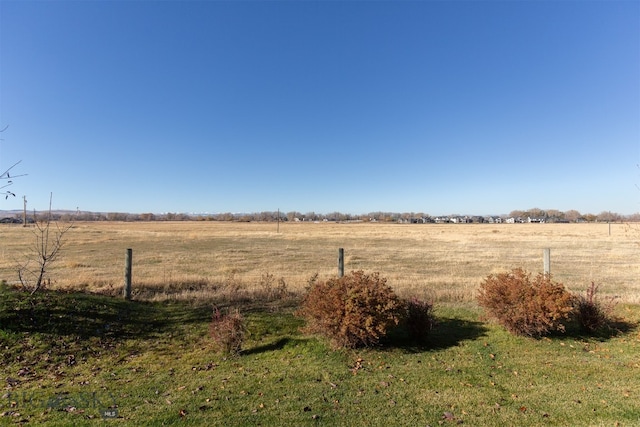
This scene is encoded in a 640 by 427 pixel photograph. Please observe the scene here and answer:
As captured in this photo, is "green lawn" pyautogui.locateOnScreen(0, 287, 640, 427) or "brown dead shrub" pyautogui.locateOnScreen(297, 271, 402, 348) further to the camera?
"brown dead shrub" pyautogui.locateOnScreen(297, 271, 402, 348)

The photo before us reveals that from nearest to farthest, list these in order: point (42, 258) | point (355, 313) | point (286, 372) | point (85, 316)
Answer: point (286, 372), point (355, 313), point (85, 316), point (42, 258)

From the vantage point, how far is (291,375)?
217 inches

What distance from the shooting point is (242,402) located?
15.1ft

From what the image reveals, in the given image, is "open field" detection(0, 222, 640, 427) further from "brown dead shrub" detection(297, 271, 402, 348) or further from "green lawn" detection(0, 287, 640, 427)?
"brown dead shrub" detection(297, 271, 402, 348)

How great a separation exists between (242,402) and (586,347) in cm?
643

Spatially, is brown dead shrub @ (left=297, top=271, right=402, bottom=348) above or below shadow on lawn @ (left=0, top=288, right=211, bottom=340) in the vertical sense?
above

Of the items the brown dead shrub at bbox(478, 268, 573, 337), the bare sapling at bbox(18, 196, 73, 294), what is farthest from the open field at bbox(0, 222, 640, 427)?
the bare sapling at bbox(18, 196, 73, 294)

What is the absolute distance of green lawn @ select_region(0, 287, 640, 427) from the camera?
4.25 metres

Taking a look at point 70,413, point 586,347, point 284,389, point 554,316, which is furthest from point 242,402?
point 586,347

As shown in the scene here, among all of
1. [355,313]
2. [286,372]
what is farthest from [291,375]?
[355,313]

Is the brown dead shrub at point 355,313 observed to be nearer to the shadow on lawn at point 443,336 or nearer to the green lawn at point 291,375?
the green lawn at point 291,375

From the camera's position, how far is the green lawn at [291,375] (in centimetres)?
425

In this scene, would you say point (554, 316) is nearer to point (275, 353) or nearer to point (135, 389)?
point (275, 353)

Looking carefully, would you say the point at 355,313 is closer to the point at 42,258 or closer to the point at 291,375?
the point at 291,375
